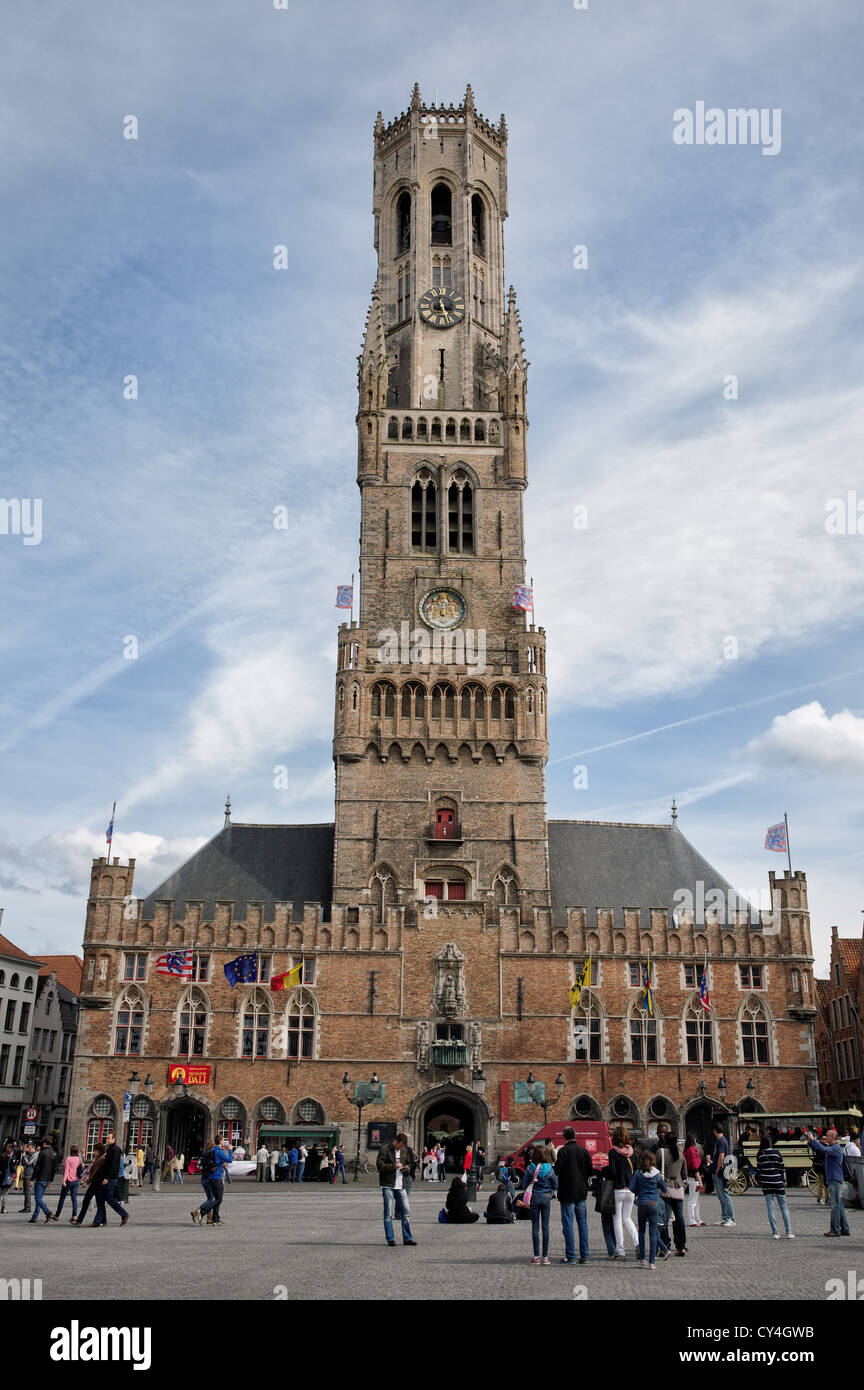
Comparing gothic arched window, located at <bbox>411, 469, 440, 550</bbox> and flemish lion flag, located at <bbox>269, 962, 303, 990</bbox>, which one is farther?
gothic arched window, located at <bbox>411, 469, 440, 550</bbox>

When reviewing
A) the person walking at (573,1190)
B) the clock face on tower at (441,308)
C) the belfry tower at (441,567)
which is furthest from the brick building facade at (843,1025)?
the person walking at (573,1190)

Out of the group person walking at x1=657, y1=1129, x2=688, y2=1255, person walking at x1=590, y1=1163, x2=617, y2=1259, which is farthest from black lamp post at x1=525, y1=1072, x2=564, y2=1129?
person walking at x1=590, y1=1163, x2=617, y2=1259

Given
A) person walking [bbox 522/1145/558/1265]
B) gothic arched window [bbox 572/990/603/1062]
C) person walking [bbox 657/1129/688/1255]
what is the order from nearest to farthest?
person walking [bbox 522/1145/558/1265] → person walking [bbox 657/1129/688/1255] → gothic arched window [bbox 572/990/603/1062]

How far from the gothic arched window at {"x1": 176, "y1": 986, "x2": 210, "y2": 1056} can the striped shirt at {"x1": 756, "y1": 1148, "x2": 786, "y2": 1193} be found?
35.1 m

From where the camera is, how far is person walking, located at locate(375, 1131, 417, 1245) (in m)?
18.0

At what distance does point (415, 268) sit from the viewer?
215ft

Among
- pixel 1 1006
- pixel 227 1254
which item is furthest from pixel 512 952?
pixel 227 1254

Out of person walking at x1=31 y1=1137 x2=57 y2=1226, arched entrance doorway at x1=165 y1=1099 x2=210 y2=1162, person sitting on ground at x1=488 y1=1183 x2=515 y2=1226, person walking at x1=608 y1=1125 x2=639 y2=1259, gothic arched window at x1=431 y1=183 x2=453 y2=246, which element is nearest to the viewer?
person walking at x1=608 y1=1125 x2=639 y2=1259

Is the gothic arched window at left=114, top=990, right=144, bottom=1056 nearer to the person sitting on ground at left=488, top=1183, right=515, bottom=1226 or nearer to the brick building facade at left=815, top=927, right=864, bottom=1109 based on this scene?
the person sitting on ground at left=488, top=1183, right=515, bottom=1226

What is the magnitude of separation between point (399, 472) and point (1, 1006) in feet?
119

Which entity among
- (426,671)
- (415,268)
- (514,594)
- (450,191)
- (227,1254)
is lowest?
(227,1254)

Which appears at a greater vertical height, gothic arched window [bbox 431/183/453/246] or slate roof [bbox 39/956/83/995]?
gothic arched window [bbox 431/183/453/246]
